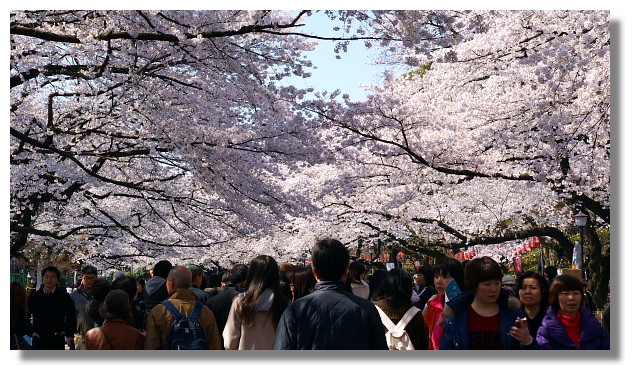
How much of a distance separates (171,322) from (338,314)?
1.51 meters

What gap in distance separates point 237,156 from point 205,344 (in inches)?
202

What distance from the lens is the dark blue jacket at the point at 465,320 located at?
3949 mm

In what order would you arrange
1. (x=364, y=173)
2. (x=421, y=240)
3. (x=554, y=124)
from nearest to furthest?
(x=554, y=124) → (x=364, y=173) → (x=421, y=240)

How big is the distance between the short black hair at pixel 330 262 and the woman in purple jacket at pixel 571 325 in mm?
1444

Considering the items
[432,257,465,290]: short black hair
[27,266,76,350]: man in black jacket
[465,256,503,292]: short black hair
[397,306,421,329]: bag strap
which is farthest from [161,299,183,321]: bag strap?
[27,266,76,350]: man in black jacket

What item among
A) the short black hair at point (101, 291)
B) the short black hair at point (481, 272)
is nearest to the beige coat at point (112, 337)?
the short black hair at point (101, 291)

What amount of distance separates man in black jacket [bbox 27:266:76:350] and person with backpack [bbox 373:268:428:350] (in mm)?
3209

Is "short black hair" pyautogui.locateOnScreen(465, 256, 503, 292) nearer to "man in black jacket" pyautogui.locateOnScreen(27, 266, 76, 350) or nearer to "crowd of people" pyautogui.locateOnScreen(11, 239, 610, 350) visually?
"crowd of people" pyautogui.locateOnScreen(11, 239, 610, 350)

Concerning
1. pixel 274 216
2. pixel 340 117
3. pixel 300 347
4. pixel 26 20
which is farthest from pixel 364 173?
pixel 300 347

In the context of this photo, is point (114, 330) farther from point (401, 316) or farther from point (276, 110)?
point (276, 110)

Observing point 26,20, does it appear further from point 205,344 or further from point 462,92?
point 462,92

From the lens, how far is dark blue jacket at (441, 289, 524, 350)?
395 centimetres

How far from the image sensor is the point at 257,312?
4551mm

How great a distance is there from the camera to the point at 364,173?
12.8 m
